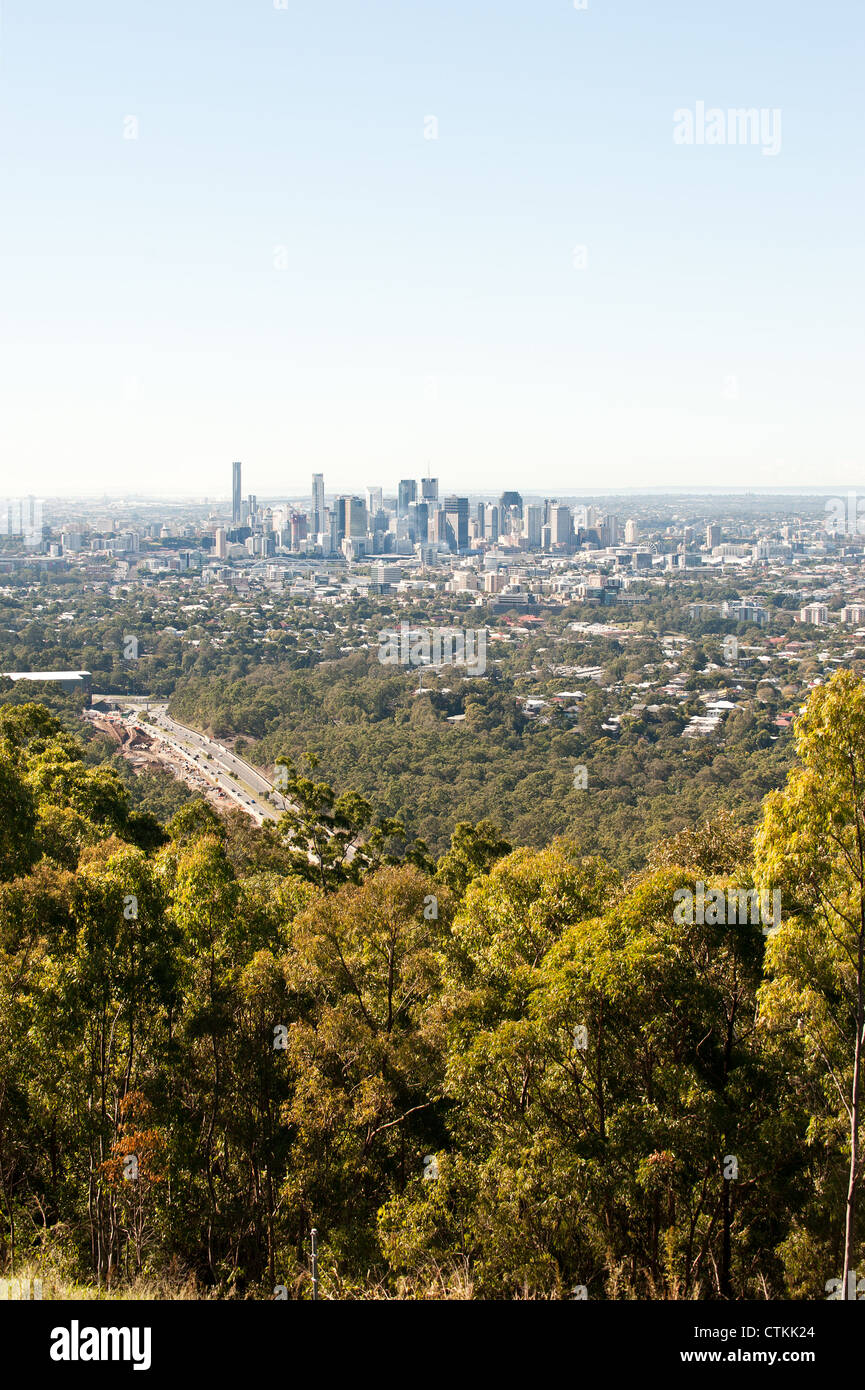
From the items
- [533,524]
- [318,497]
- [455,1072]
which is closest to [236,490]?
[318,497]

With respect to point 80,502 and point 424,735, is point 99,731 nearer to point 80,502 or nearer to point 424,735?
point 424,735

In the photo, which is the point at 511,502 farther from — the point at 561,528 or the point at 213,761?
the point at 213,761

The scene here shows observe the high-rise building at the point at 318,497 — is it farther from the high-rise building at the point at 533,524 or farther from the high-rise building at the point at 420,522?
the high-rise building at the point at 533,524

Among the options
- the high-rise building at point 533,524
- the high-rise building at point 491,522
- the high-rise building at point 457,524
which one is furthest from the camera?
the high-rise building at point 491,522

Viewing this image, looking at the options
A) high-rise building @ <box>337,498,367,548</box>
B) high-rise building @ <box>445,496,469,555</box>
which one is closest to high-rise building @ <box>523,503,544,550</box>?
high-rise building @ <box>445,496,469,555</box>

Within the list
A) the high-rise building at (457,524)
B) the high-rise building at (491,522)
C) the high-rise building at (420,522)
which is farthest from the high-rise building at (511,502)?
the high-rise building at (420,522)
